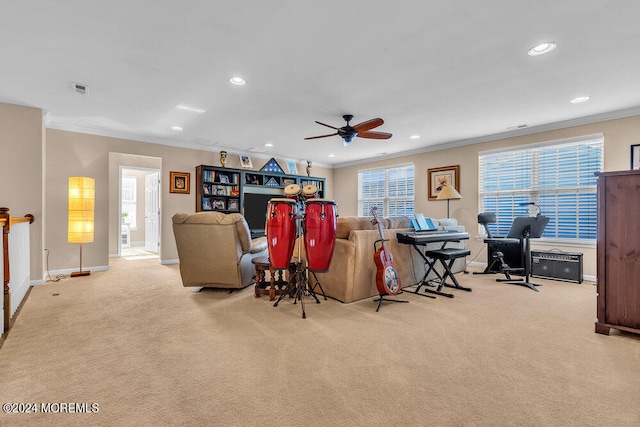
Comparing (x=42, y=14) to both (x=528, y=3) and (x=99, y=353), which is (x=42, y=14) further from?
(x=528, y=3)

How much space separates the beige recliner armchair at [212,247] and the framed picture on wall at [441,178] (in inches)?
164

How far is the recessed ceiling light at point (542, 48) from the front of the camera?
2458mm

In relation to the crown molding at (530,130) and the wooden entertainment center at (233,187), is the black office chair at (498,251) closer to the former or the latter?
the crown molding at (530,130)

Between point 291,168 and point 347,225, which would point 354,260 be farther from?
point 291,168

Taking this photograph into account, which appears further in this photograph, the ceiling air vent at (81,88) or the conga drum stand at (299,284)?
the ceiling air vent at (81,88)

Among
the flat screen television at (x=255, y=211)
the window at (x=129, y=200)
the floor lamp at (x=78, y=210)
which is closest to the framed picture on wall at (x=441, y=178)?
the flat screen television at (x=255, y=211)

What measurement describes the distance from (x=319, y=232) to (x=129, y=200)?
25.4ft

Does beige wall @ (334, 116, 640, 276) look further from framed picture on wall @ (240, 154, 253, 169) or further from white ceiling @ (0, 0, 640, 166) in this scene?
framed picture on wall @ (240, 154, 253, 169)

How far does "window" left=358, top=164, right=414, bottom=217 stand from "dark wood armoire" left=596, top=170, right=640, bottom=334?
4.41 meters

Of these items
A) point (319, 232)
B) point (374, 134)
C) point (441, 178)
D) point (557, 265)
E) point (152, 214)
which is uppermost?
point (374, 134)

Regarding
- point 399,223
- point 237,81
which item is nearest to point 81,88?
point 237,81

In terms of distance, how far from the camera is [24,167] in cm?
391

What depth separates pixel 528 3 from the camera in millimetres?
1976

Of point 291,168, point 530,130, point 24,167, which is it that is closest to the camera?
point 24,167
